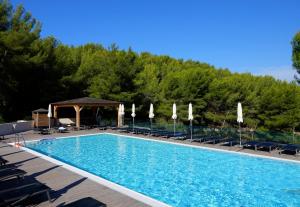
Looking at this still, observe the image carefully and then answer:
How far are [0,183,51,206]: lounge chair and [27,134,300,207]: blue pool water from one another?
3.04m

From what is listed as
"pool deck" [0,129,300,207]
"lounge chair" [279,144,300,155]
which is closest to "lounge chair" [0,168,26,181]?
"pool deck" [0,129,300,207]

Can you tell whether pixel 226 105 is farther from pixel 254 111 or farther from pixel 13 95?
pixel 13 95

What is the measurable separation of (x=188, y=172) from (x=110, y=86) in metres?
22.0

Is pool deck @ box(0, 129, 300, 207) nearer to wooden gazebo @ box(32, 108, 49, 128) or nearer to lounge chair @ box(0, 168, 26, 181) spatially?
lounge chair @ box(0, 168, 26, 181)

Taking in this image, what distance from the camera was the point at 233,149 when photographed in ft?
46.5

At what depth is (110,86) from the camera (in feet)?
104

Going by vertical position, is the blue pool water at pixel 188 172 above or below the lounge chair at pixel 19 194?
below

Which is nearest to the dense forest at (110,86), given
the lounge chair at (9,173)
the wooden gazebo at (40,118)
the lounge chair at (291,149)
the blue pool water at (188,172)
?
the wooden gazebo at (40,118)

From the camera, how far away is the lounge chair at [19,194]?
5480 mm

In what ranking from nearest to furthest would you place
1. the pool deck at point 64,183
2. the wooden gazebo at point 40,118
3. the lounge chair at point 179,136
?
the pool deck at point 64,183
the lounge chair at point 179,136
the wooden gazebo at point 40,118

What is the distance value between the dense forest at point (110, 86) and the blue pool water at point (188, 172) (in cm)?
1441

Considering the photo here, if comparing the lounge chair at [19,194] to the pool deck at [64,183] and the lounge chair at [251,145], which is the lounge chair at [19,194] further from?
the lounge chair at [251,145]

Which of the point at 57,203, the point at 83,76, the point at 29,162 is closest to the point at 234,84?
the point at 83,76

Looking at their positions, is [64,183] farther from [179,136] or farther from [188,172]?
[179,136]
